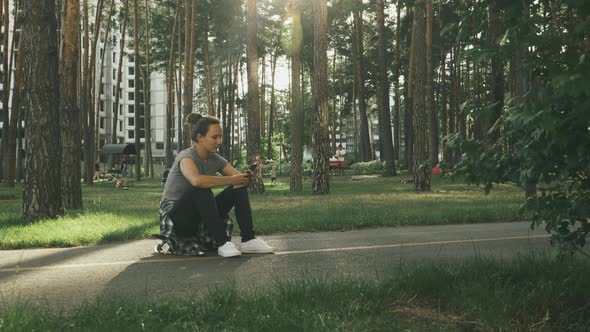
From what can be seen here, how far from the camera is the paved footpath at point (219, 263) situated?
4.81 m

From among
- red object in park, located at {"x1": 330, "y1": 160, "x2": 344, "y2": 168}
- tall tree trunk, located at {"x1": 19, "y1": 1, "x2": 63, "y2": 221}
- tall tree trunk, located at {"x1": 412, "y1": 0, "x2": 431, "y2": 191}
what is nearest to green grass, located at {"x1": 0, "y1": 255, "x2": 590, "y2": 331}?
tall tree trunk, located at {"x1": 19, "y1": 1, "x2": 63, "y2": 221}

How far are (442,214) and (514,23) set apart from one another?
7.77m

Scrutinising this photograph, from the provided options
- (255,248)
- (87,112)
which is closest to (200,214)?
(255,248)

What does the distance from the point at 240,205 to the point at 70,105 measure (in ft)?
27.3

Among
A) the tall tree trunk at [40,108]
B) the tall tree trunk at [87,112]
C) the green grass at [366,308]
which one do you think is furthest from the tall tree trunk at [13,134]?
the green grass at [366,308]

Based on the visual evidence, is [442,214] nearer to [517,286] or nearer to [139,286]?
[517,286]

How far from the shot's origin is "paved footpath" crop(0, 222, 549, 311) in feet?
15.8

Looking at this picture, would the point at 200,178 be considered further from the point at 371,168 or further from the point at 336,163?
the point at 371,168

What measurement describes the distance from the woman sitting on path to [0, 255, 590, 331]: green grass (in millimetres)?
1963

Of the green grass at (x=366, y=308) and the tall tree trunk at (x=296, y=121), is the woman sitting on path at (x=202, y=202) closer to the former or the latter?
the green grass at (x=366, y=308)

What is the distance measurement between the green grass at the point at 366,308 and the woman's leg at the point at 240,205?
2245mm

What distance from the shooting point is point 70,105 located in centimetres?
1312

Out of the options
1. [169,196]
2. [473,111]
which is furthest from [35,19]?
[473,111]

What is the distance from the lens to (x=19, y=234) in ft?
27.0
